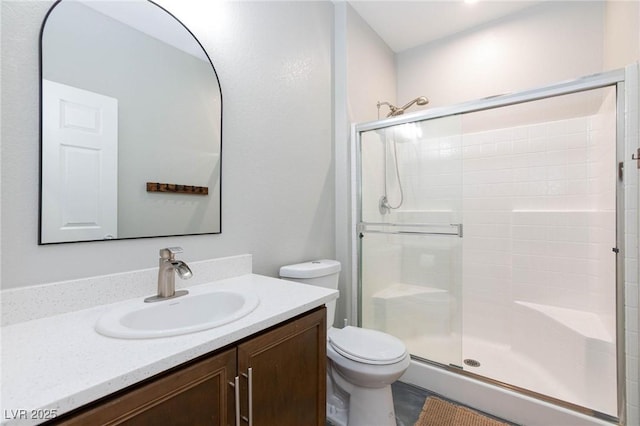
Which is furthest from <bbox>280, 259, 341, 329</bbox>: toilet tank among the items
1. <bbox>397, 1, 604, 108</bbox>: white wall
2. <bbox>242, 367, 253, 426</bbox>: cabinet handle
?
<bbox>397, 1, 604, 108</bbox>: white wall

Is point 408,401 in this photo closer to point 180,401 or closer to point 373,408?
point 373,408

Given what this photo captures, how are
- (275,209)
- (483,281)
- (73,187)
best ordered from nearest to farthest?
(73,187) → (275,209) → (483,281)

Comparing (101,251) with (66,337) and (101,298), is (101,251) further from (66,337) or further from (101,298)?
(66,337)

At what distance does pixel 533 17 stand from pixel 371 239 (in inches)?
83.1

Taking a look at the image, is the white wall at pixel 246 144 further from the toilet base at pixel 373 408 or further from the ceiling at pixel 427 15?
the toilet base at pixel 373 408

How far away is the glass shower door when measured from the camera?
188cm

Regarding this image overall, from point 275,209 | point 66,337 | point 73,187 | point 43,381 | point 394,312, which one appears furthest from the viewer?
point 394,312

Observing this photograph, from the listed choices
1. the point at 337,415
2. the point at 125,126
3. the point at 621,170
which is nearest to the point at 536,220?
the point at 621,170

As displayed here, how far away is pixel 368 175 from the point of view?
2.18m

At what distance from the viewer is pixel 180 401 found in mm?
685

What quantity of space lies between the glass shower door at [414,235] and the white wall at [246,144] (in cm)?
33

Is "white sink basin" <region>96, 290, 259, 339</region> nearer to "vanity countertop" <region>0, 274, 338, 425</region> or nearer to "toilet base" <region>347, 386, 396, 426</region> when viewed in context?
"vanity countertop" <region>0, 274, 338, 425</region>

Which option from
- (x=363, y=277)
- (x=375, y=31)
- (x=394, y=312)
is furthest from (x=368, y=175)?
(x=375, y=31)

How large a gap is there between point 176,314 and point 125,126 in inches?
28.7
